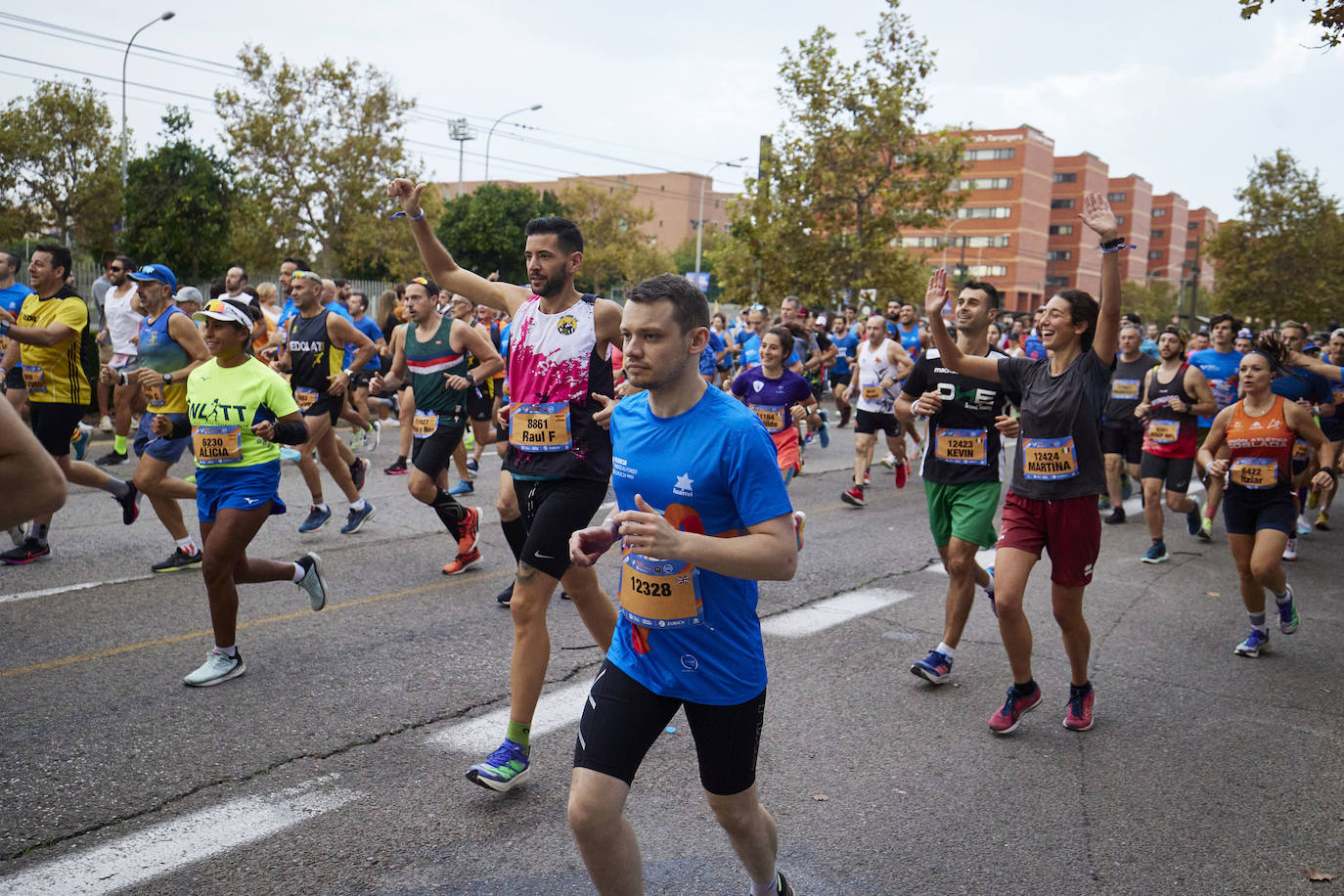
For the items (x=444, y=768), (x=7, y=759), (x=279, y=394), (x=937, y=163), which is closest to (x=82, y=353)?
(x=279, y=394)

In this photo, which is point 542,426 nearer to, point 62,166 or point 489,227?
point 62,166

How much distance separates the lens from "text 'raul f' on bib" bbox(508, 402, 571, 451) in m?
4.71

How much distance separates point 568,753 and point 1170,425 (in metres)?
6.91

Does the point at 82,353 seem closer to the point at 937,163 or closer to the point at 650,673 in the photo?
the point at 650,673

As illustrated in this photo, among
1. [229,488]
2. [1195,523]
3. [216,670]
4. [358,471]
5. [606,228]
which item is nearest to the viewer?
[216,670]

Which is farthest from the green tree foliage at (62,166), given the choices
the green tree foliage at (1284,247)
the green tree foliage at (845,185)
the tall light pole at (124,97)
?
the green tree foliage at (1284,247)

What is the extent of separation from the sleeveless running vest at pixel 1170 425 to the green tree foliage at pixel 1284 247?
118ft

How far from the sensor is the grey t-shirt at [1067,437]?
5.05 meters

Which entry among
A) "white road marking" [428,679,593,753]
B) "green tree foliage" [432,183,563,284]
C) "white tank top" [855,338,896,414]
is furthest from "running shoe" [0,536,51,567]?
"green tree foliage" [432,183,563,284]

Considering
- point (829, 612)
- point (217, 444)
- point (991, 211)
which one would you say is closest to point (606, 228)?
point (991, 211)

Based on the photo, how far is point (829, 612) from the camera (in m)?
7.10

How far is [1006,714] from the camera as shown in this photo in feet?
16.6

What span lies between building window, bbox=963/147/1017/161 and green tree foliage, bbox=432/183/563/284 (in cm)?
5363

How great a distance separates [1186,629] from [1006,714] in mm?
2765
